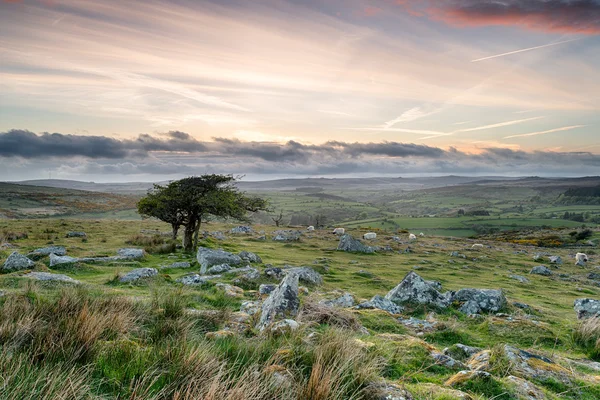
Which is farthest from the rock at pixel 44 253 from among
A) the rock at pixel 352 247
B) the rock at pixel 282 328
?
the rock at pixel 352 247

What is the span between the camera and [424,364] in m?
5.97

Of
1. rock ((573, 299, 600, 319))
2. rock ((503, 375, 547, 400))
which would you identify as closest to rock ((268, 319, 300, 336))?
rock ((503, 375, 547, 400))

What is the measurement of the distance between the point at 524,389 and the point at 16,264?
2057 cm

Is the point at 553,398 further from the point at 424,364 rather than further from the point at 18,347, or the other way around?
the point at 18,347

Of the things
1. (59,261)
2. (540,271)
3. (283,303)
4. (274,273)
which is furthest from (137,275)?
(540,271)

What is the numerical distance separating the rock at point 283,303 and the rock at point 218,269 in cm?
973

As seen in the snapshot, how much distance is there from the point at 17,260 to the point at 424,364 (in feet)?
63.4

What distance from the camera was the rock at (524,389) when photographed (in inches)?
185

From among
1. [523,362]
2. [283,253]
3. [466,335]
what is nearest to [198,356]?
[523,362]

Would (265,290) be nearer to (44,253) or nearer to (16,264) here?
(16,264)

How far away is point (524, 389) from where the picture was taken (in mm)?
4867

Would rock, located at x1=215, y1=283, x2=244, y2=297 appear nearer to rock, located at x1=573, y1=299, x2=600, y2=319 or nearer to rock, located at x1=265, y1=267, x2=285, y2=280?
rock, located at x1=265, y1=267, x2=285, y2=280

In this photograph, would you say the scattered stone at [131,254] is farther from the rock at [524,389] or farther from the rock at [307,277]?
the rock at [524,389]

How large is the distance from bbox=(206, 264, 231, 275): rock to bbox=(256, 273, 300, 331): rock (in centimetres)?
973
